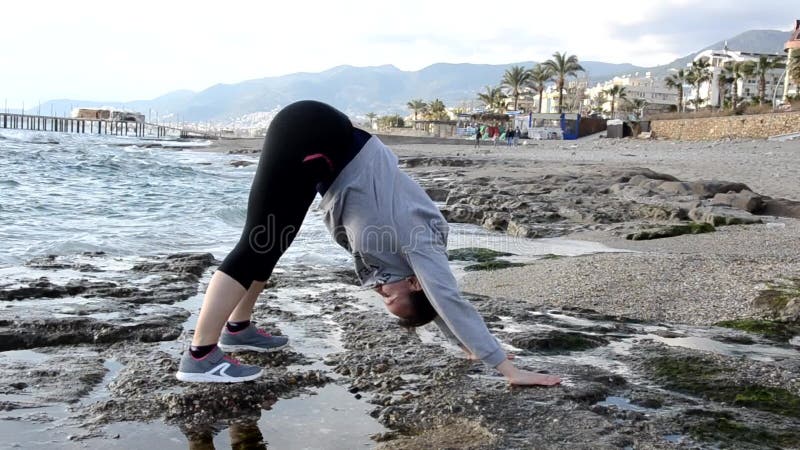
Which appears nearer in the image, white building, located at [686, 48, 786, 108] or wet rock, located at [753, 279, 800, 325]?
wet rock, located at [753, 279, 800, 325]

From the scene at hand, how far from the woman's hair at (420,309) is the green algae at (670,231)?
16.7 ft

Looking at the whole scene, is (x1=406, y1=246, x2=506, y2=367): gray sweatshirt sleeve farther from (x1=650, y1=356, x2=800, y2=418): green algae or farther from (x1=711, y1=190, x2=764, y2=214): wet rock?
(x1=711, y1=190, x2=764, y2=214): wet rock

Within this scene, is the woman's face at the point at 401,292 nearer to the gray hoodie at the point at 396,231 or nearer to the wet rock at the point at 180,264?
the gray hoodie at the point at 396,231

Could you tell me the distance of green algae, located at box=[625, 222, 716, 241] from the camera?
24.3 feet

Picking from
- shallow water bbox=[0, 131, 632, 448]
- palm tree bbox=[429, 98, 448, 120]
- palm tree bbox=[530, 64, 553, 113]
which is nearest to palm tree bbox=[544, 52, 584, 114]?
palm tree bbox=[530, 64, 553, 113]

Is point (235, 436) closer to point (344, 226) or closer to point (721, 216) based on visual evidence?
point (344, 226)

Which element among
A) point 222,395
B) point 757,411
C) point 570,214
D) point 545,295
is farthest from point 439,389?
point 570,214

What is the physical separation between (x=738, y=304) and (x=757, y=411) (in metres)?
1.80

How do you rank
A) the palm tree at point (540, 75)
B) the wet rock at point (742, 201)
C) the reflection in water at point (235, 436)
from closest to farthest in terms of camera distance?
1. the reflection in water at point (235, 436)
2. the wet rock at point (742, 201)
3. the palm tree at point (540, 75)

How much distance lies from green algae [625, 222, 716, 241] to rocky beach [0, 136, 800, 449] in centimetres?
29

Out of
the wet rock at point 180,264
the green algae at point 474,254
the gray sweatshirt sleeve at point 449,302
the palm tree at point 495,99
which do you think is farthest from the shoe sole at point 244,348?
the palm tree at point 495,99

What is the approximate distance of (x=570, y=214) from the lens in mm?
9789

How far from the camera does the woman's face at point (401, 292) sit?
2.75 m

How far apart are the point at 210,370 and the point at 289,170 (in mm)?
835
